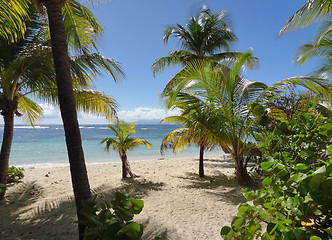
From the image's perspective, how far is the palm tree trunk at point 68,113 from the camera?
2.25 m

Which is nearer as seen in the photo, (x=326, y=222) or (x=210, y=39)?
(x=326, y=222)

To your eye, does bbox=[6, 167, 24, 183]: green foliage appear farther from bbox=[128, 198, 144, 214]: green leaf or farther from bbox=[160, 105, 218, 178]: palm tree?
bbox=[128, 198, 144, 214]: green leaf

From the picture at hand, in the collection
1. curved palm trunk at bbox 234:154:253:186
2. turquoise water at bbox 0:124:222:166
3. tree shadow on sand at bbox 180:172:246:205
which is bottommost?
turquoise water at bbox 0:124:222:166

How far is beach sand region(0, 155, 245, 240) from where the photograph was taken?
3164 millimetres

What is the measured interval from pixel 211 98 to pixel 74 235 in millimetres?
4221

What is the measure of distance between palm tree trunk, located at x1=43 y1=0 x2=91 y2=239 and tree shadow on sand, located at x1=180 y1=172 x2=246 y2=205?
3.29 metres

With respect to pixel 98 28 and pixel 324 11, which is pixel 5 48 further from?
pixel 324 11

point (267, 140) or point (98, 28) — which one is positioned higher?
point (98, 28)

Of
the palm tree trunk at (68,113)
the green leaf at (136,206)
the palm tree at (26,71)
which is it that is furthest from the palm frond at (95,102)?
the green leaf at (136,206)

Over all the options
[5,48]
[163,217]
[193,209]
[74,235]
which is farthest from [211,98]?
[5,48]

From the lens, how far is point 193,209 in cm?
390

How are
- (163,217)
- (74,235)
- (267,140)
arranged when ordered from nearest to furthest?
(267,140), (74,235), (163,217)

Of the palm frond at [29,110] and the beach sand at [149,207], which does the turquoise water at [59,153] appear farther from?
the beach sand at [149,207]

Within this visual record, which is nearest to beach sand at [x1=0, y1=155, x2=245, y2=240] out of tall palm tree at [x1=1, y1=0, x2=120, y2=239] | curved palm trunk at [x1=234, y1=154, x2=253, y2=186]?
curved palm trunk at [x1=234, y1=154, x2=253, y2=186]
